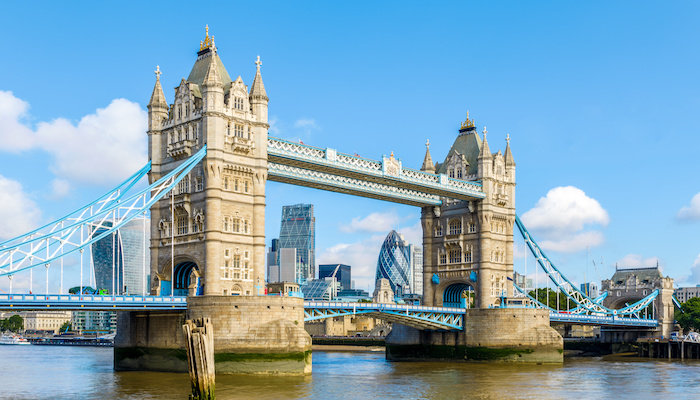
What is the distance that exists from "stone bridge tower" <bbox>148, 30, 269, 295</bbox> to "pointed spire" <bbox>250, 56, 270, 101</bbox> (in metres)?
0.07

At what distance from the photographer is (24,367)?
7294 centimetres

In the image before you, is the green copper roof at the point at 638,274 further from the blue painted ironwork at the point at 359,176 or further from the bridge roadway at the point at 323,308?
the blue painted ironwork at the point at 359,176

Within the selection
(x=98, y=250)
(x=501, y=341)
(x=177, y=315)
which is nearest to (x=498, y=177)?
(x=501, y=341)

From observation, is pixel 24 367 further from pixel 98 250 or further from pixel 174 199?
pixel 98 250

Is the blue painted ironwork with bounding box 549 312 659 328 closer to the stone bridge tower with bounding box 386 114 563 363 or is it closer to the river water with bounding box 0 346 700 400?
the stone bridge tower with bounding box 386 114 563 363

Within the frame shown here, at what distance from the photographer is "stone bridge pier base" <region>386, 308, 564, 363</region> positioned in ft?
240

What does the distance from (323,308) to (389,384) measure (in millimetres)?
11721

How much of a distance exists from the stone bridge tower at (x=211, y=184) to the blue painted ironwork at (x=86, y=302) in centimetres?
308

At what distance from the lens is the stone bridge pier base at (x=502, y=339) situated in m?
Result: 73.0

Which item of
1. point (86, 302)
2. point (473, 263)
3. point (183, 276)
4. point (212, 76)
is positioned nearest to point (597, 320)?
point (473, 263)

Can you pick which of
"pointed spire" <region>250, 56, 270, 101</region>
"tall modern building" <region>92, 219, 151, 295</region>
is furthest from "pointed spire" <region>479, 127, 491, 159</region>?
"tall modern building" <region>92, 219, 151, 295</region>

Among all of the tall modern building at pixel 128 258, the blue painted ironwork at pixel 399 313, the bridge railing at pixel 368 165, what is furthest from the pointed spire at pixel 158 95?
the tall modern building at pixel 128 258

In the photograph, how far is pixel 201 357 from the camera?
35688 mm

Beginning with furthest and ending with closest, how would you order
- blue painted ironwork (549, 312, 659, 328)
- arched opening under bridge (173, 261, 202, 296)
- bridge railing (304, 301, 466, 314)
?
blue painted ironwork (549, 312, 659, 328) < bridge railing (304, 301, 466, 314) < arched opening under bridge (173, 261, 202, 296)
